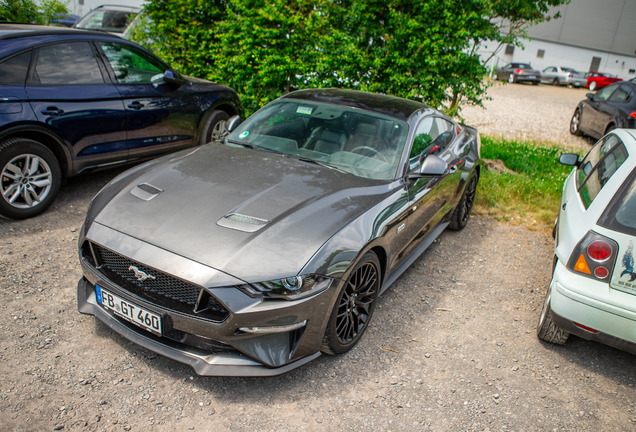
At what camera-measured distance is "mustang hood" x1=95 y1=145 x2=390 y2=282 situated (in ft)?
8.12

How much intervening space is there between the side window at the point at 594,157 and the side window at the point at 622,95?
262 inches

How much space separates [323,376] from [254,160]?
169 cm

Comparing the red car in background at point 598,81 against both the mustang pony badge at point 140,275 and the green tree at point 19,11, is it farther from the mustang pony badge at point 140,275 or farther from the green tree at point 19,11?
the mustang pony badge at point 140,275

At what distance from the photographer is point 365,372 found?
2.95 meters

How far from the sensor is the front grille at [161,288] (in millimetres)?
2445

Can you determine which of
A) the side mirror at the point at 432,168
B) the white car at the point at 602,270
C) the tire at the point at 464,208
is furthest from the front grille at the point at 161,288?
the tire at the point at 464,208

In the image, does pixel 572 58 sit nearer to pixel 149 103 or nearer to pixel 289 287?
pixel 149 103

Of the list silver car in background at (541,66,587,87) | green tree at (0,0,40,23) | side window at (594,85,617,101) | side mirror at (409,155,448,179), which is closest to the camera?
side mirror at (409,155,448,179)

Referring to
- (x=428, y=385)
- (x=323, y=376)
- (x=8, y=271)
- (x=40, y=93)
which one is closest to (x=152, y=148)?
(x=40, y=93)

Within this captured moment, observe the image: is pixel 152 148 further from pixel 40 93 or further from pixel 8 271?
pixel 8 271

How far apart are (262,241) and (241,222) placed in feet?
0.71

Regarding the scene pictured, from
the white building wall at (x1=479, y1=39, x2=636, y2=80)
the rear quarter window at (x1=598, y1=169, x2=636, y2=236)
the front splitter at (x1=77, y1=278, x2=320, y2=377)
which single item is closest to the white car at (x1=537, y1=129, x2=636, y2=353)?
the rear quarter window at (x1=598, y1=169, x2=636, y2=236)

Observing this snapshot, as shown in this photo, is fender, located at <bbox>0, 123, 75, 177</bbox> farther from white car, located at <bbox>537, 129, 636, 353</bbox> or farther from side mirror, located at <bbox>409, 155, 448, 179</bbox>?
white car, located at <bbox>537, 129, 636, 353</bbox>

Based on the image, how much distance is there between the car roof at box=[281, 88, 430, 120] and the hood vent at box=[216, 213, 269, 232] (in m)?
1.83
